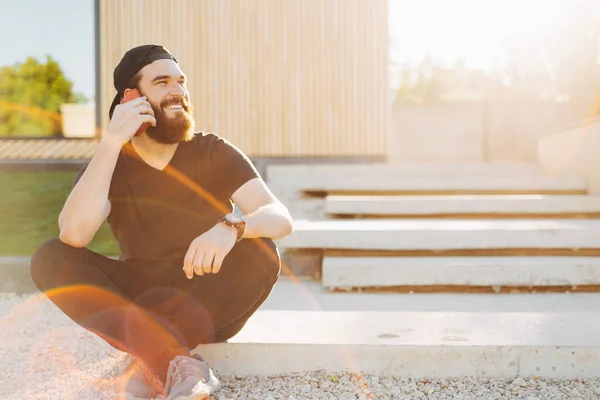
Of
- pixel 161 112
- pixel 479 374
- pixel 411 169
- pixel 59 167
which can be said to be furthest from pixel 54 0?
pixel 479 374

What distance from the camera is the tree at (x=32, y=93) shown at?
19.8ft

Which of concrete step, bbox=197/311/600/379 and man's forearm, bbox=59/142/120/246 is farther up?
man's forearm, bbox=59/142/120/246

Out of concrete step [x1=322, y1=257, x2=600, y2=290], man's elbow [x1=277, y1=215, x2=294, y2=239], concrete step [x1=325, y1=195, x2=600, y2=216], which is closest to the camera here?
man's elbow [x1=277, y1=215, x2=294, y2=239]

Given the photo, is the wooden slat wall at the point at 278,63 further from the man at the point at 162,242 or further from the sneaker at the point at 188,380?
the sneaker at the point at 188,380

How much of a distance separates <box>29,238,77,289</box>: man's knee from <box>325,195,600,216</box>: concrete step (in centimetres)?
231

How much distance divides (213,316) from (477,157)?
7.57m

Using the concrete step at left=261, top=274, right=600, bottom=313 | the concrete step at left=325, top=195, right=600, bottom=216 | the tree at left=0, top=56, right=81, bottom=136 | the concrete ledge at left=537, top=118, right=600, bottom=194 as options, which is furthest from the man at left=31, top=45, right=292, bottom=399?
the tree at left=0, top=56, right=81, bottom=136

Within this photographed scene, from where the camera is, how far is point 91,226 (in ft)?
5.90

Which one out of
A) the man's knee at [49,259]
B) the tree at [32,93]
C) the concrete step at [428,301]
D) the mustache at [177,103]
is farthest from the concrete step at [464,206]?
the tree at [32,93]

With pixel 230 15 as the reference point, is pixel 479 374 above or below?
below

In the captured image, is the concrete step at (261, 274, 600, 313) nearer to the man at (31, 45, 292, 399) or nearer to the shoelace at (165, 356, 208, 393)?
the man at (31, 45, 292, 399)

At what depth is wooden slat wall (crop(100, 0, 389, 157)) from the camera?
555 cm

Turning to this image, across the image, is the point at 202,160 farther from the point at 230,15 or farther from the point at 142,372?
the point at 230,15

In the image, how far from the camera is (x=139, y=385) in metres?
1.73
